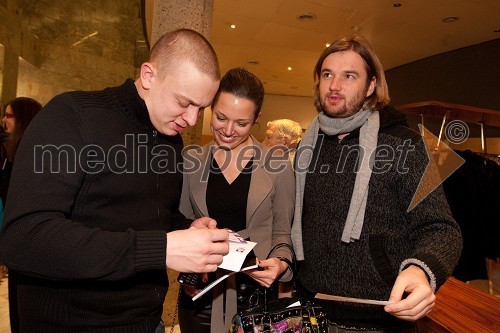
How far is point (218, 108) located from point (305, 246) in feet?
2.81

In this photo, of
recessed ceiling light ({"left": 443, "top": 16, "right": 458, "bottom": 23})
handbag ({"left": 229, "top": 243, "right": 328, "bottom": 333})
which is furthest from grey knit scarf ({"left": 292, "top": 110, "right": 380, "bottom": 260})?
recessed ceiling light ({"left": 443, "top": 16, "right": 458, "bottom": 23})

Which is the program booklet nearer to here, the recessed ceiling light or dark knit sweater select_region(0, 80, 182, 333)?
dark knit sweater select_region(0, 80, 182, 333)

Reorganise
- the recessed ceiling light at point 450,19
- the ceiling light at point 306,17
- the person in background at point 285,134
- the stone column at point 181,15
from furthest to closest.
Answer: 1. the ceiling light at point 306,17
2. the recessed ceiling light at point 450,19
3. the person in background at point 285,134
4. the stone column at point 181,15

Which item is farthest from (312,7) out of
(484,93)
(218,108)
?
(218,108)

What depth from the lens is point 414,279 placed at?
1.06 m

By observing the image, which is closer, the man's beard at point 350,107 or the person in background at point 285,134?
the man's beard at point 350,107

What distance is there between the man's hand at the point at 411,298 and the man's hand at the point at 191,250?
0.53 meters

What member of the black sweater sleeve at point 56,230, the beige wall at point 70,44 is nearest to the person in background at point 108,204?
the black sweater sleeve at point 56,230

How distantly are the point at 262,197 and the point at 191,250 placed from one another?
86 cm

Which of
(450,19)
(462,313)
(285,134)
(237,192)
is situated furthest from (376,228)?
(450,19)

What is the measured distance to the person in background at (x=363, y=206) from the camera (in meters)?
1.32

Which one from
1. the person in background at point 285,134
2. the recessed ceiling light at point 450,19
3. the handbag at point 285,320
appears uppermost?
the recessed ceiling light at point 450,19

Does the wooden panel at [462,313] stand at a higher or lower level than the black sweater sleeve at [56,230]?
lower

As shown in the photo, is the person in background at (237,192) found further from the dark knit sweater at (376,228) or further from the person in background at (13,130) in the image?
the person in background at (13,130)
